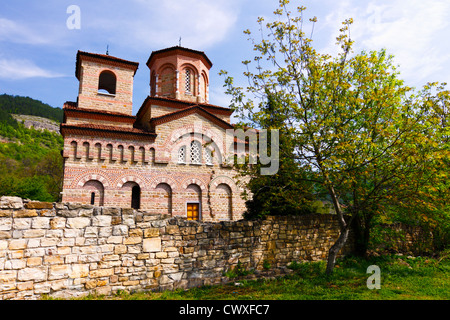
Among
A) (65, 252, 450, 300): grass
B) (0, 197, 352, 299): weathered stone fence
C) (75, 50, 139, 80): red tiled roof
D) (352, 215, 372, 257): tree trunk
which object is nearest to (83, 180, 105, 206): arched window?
(75, 50, 139, 80): red tiled roof

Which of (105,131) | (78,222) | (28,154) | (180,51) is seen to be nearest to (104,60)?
(180,51)

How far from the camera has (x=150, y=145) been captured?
13.2m

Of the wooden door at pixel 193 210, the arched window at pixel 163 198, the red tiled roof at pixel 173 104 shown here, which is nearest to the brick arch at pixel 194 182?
the arched window at pixel 163 198

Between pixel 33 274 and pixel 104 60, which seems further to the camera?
pixel 104 60

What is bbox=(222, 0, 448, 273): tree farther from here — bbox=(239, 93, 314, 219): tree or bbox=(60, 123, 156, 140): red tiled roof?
bbox=(60, 123, 156, 140): red tiled roof

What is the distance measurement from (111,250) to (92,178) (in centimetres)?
753

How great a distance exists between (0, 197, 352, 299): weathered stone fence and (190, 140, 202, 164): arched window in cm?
720

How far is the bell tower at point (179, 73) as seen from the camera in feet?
53.1

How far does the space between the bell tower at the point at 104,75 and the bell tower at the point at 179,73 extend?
5.92 feet

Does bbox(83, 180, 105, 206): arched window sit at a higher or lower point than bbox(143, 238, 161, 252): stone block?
higher

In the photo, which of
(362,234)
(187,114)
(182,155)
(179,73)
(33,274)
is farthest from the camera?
(179,73)

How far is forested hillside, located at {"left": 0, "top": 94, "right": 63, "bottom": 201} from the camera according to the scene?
13545mm

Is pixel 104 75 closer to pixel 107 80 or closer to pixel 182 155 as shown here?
pixel 107 80

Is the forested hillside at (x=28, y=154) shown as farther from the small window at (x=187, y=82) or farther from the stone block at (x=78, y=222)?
the small window at (x=187, y=82)
